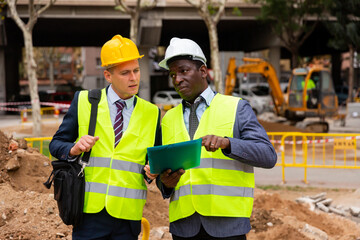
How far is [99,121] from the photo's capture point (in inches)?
126

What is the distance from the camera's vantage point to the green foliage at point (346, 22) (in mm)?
27817

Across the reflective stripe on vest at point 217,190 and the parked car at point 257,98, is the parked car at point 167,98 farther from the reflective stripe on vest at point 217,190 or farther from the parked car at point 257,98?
the reflective stripe on vest at point 217,190

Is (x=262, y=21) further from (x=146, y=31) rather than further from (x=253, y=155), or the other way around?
(x=253, y=155)

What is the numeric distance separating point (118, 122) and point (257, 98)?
27299 mm

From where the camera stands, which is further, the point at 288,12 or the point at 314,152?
the point at 288,12

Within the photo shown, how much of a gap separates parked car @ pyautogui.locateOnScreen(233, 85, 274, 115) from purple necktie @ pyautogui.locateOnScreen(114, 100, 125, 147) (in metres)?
25.5

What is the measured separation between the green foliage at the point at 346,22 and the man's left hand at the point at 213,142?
26.7 meters

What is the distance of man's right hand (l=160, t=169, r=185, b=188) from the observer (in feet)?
9.18

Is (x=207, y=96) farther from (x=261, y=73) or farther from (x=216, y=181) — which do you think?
(x=261, y=73)

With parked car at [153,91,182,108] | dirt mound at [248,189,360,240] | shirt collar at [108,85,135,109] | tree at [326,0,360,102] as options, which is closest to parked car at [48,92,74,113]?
parked car at [153,91,182,108]

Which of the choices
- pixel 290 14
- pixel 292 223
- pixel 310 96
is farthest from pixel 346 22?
pixel 292 223

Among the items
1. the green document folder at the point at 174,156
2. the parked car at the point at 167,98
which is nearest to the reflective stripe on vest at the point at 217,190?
the green document folder at the point at 174,156

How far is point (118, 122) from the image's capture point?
3246mm

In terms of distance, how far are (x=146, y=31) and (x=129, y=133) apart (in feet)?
86.1
